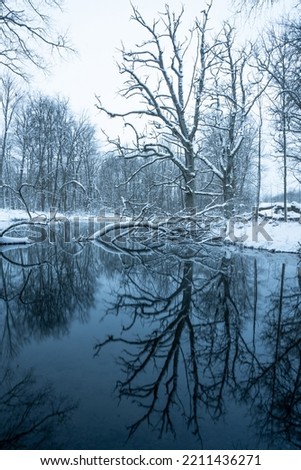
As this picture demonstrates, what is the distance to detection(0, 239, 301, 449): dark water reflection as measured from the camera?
2.54 meters

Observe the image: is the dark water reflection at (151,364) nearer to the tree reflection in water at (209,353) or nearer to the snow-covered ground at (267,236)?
the tree reflection in water at (209,353)

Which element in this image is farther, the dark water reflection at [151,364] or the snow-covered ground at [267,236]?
the snow-covered ground at [267,236]

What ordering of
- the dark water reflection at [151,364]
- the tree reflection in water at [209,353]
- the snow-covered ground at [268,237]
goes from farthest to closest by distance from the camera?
the snow-covered ground at [268,237]
the tree reflection in water at [209,353]
the dark water reflection at [151,364]

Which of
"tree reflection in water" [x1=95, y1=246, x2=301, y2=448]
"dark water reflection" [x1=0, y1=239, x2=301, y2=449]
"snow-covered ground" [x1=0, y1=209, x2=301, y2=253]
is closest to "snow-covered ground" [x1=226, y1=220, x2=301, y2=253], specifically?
"snow-covered ground" [x1=0, y1=209, x2=301, y2=253]

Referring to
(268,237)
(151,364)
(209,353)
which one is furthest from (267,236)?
(151,364)

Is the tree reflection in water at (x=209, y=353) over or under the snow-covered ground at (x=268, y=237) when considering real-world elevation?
under

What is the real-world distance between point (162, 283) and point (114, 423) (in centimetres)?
496

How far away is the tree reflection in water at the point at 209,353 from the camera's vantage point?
279 centimetres

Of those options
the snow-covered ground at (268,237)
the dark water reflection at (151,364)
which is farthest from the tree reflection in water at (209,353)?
the snow-covered ground at (268,237)

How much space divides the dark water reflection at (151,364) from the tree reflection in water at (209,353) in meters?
0.01

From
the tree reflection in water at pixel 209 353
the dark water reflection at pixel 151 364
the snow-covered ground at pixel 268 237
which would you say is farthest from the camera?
the snow-covered ground at pixel 268 237

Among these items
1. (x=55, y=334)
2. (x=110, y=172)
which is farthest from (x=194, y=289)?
(x=110, y=172)

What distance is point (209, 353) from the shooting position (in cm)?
397

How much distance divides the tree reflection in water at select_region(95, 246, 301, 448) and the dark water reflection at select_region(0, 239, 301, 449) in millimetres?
14
